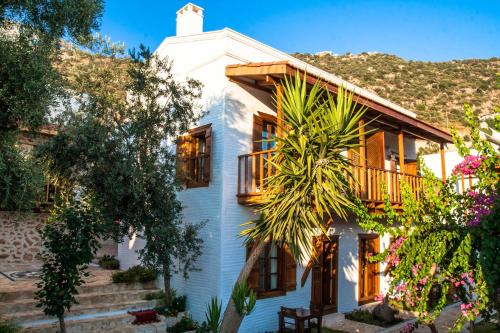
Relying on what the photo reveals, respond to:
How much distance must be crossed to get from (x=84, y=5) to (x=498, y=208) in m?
7.17

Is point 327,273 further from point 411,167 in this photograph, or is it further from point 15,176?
point 15,176

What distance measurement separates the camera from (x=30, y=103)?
21.5 feet

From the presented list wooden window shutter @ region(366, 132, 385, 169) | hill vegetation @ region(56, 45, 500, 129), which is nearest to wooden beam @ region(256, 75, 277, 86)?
wooden window shutter @ region(366, 132, 385, 169)

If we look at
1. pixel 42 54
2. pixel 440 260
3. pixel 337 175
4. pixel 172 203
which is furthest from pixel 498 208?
pixel 42 54

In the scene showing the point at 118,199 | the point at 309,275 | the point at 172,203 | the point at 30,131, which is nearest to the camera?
the point at 30,131

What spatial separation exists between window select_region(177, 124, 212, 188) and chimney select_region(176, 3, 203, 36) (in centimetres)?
386

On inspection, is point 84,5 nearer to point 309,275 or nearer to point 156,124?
point 156,124

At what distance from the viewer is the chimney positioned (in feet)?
44.2

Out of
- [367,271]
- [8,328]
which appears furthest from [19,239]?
[367,271]

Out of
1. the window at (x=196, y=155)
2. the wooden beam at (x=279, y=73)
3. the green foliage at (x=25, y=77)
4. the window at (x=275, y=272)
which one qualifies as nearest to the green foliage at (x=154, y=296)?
the window at (x=275, y=272)

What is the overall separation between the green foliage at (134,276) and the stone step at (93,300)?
329 millimetres

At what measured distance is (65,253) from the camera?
25.6 ft

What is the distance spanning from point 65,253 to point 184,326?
11.4 feet

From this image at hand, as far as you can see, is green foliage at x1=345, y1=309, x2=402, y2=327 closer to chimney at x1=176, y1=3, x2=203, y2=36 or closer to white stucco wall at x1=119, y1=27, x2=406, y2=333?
white stucco wall at x1=119, y1=27, x2=406, y2=333
